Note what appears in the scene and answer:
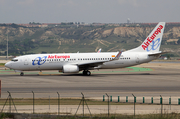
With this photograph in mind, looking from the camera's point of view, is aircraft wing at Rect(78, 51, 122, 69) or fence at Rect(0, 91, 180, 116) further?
aircraft wing at Rect(78, 51, 122, 69)

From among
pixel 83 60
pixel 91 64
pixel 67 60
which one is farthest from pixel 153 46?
A: pixel 67 60

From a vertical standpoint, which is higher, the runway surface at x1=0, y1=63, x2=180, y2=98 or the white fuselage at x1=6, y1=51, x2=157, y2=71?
the white fuselage at x1=6, y1=51, x2=157, y2=71

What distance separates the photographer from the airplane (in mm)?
49938

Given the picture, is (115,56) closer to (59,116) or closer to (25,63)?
(25,63)

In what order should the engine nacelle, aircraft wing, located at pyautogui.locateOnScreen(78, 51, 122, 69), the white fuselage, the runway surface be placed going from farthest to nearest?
the white fuselage < the engine nacelle < aircraft wing, located at pyautogui.locateOnScreen(78, 51, 122, 69) < the runway surface

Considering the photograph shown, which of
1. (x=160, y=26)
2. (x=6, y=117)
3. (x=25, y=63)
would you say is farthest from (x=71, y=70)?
(x=6, y=117)

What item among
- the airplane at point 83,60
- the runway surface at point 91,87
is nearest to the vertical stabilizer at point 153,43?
the airplane at point 83,60

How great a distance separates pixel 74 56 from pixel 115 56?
7.40 m

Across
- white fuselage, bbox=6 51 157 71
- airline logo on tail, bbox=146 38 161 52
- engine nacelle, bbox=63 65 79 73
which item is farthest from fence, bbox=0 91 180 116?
airline logo on tail, bbox=146 38 161 52

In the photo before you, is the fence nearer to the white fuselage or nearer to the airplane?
the airplane

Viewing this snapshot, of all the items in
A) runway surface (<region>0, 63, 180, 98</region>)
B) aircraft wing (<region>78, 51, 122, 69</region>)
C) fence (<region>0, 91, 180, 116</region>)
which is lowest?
fence (<region>0, 91, 180, 116</region>)

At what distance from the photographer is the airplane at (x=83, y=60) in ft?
164

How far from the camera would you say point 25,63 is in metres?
50.1

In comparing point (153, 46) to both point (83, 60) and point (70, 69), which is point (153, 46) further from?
point (70, 69)
